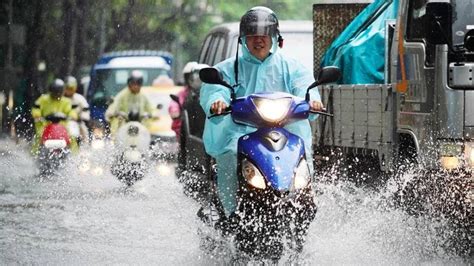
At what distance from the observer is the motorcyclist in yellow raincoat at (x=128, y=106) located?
20.1m

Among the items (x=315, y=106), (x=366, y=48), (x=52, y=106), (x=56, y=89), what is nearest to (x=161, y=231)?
(x=315, y=106)

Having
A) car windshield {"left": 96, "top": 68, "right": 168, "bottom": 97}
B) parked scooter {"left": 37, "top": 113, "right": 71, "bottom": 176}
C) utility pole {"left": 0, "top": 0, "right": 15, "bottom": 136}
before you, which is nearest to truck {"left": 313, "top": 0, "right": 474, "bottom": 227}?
parked scooter {"left": 37, "top": 113, "right": 71, "bottom": 176}

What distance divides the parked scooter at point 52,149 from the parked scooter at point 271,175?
1083cm

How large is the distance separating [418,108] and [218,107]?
9.15ft

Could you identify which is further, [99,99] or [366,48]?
[99,99]

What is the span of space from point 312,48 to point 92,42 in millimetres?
39233

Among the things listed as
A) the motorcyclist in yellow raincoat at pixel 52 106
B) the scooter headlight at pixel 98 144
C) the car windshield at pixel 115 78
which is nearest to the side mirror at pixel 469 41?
the scooter headlight at pixel 98 144

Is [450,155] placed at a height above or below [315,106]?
below

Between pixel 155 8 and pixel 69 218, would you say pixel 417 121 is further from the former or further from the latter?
pixel 155 8

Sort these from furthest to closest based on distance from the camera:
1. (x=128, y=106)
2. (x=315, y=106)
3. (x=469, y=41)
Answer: (x=128, y=106)
(x=469, y=41)
(x=315, y=106)

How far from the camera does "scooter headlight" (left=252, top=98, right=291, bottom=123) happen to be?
9.34m

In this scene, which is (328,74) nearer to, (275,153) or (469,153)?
(275,153)

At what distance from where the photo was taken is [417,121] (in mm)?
11875

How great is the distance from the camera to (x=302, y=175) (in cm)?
928
